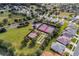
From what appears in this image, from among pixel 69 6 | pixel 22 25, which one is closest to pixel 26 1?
pixel 22 25

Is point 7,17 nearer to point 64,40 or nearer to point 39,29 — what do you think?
point 39,29

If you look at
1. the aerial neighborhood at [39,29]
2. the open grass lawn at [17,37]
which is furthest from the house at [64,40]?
the open grass lawn at [17,37]

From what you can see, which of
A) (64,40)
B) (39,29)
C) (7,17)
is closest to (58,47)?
(64,40)

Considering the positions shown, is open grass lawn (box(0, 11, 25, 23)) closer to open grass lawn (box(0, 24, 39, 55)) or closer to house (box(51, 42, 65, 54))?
open grass lawn (box(0, 24, 39, 55))

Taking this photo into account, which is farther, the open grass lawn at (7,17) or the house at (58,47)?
the open grass lawn at (7,17)

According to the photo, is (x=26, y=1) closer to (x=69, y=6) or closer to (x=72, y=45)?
(x=69, y=6)

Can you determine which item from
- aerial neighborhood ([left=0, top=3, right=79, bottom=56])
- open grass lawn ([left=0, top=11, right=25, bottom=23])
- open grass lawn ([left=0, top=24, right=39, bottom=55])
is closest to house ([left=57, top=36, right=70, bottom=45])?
aerial neighborhood ([left=0, top=3, right=79, bottom=56])

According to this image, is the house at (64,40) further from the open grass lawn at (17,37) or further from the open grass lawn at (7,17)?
the open grass lawn at (7,17)
